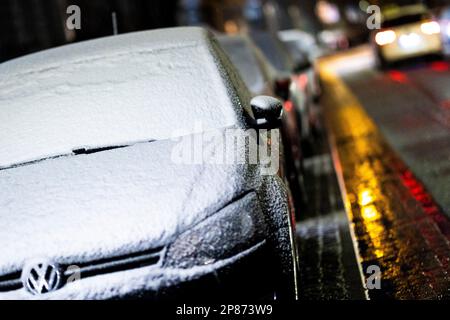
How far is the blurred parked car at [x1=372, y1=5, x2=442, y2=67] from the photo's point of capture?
62.5 feet

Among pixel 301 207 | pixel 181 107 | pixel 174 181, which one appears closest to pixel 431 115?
pixel 301 207

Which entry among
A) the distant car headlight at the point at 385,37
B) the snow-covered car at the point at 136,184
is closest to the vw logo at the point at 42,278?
the snow-covered car at the point at 136,184

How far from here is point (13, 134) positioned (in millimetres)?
4441

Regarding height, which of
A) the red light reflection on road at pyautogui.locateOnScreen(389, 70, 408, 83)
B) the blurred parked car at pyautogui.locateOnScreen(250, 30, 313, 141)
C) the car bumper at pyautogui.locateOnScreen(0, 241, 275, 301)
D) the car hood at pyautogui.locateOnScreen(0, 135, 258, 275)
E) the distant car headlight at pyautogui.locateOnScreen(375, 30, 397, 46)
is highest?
the car hood at pyautogui.locateOnScreen(0, 135, 258, 275)

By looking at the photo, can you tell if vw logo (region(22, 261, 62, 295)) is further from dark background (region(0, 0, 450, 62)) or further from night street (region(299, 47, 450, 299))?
dark background (region(0, 0, 450, 62))

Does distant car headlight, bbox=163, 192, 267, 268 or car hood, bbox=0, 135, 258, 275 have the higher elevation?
car hood, bbox=0, 135, 258, 275

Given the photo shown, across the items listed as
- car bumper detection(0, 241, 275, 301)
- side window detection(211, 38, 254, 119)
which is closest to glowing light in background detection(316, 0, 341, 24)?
side window detection(211, 38, 254, 119)

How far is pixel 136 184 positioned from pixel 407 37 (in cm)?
1736

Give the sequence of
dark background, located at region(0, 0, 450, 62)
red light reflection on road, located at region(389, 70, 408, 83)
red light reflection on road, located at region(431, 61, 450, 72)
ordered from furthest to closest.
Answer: red light reflection on road, located at region(431, 61, 450, 72)
red light reflection on road, located at region(389, 70, 408, 83)
dark background, located at region(0, 0, 450, 62)

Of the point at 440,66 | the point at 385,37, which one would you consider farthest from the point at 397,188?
the point at 385,37

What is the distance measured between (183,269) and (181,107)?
1.33m

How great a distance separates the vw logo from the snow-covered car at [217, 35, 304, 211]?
300 cm

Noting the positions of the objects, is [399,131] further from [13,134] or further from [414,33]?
[414,33]

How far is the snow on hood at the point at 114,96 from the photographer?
4.24 metres
